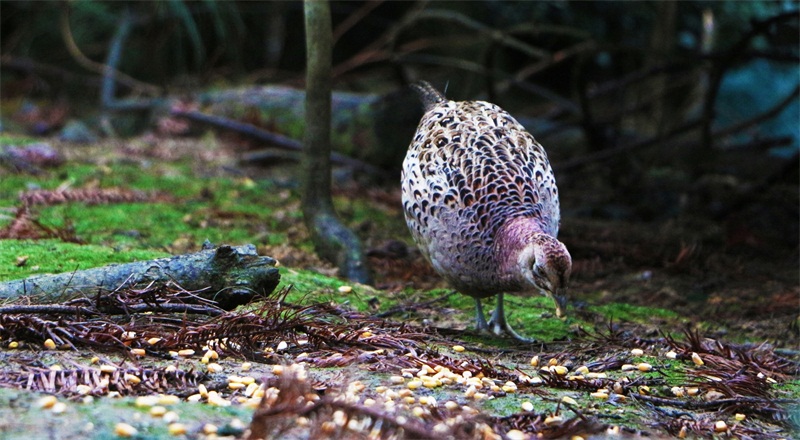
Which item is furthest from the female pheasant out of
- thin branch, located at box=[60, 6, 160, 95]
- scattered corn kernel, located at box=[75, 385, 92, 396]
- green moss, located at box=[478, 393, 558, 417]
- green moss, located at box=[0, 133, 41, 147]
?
thin branch, located at box=[60, 6, 160, 95]

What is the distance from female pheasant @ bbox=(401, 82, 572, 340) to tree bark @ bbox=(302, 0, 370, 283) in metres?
0.82

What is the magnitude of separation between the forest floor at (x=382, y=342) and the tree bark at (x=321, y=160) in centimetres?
19

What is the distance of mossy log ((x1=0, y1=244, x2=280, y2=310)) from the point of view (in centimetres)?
392

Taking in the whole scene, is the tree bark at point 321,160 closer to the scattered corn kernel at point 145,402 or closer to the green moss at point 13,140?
the scattered corn kernel at point 145,402

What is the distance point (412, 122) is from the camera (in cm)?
938

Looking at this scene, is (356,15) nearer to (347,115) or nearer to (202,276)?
(347,115)

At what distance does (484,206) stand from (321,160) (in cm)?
181

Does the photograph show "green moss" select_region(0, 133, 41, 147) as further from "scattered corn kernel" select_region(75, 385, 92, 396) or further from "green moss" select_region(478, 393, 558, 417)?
"green moss" select_region(478, 393, 558, 417)

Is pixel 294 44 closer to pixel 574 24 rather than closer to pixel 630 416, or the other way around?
pixel 574 24

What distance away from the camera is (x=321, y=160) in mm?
6191

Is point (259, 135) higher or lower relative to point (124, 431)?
higher

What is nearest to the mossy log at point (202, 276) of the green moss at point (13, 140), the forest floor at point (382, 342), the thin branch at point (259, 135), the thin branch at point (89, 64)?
the forest floor at point (382, 342)

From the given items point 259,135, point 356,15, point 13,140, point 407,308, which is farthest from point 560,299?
point 356,15

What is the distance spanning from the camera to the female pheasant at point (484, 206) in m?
4.43
